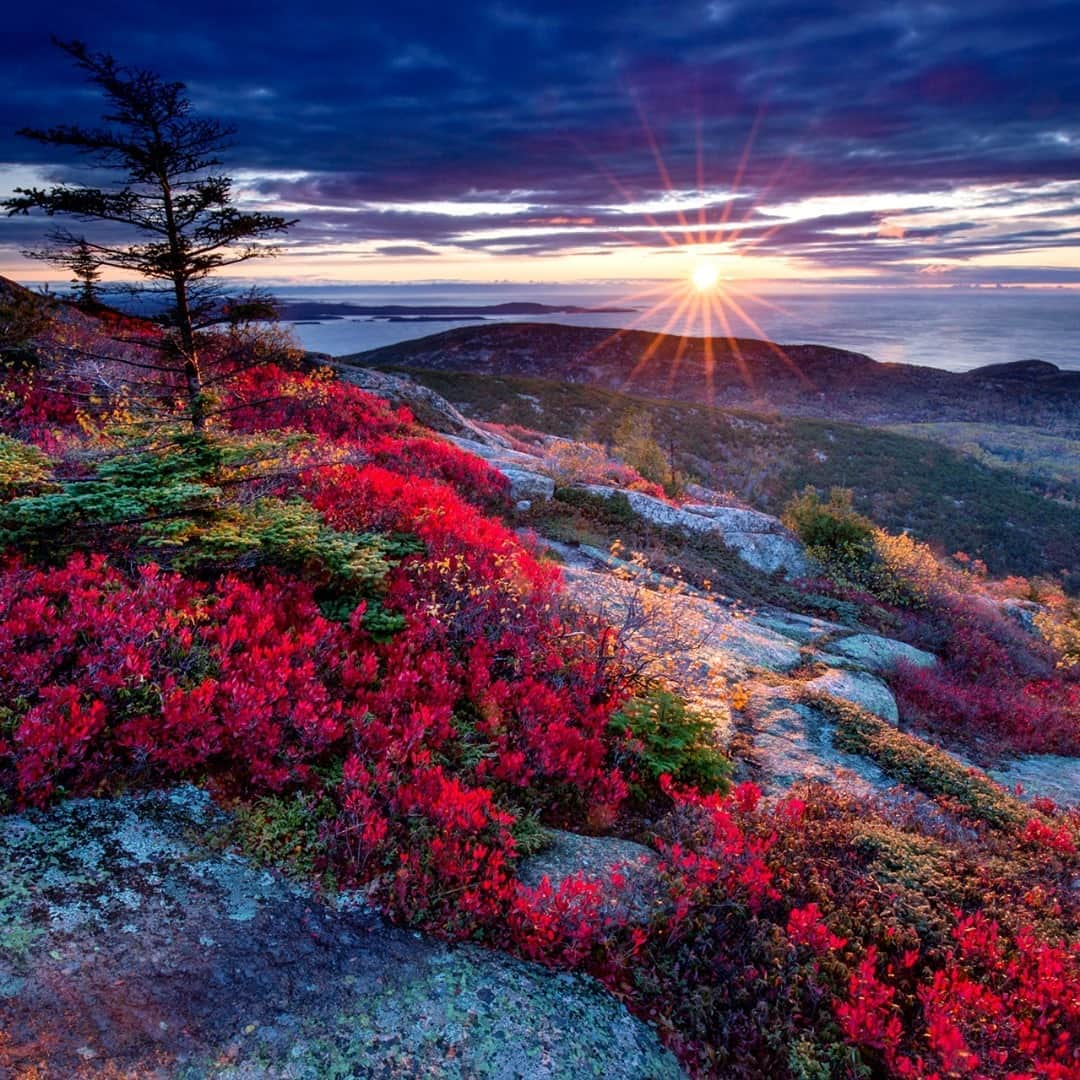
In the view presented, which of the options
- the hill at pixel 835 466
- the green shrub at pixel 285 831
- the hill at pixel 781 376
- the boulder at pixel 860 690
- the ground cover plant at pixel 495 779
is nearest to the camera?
the ground cover plant at pixel 495 779

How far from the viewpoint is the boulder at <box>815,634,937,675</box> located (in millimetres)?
13648

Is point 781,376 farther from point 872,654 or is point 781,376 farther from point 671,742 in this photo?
point 671,742

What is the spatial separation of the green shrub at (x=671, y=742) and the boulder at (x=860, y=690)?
4148 mm

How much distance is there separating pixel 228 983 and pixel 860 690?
1083 cm

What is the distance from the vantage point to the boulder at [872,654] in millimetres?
13648

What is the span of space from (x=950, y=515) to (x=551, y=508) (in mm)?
61249

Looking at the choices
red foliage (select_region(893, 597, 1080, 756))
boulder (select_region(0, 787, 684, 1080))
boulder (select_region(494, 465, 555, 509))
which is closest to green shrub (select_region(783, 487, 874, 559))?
red foliage (select_region(893, 597, 1080, 756))

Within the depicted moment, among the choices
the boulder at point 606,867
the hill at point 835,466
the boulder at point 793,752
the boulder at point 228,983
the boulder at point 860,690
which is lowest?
the hill at point 835,466

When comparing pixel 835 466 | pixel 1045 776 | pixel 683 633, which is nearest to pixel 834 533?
pixel 1045 776

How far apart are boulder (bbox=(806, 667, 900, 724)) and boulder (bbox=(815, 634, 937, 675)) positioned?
29.6 inches

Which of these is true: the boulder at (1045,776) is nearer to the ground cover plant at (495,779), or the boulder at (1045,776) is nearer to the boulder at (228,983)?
the ground cover plant at (495,779)

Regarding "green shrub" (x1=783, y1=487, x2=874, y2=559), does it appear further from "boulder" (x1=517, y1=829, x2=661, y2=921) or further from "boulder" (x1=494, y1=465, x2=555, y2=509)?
"boulder" (x1=517, y1=829, x2=661, y2=921)

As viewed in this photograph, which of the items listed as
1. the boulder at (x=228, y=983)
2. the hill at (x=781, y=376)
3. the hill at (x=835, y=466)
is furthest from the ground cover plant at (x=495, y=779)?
the hill at (x=781, y=376)

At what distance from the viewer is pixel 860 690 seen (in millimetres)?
11773
